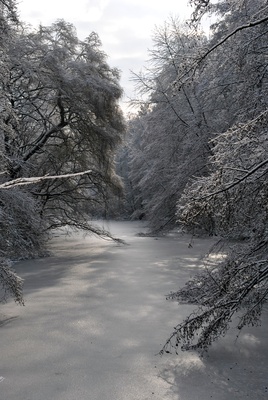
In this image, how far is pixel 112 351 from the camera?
196 inches

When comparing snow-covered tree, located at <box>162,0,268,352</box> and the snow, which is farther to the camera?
the snow

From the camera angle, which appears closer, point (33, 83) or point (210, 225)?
point (210, 225)

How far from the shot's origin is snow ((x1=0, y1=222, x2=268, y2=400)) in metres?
3.97

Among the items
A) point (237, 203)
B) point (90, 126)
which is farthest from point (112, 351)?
point (90, 126)

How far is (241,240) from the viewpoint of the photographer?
623 centimetres

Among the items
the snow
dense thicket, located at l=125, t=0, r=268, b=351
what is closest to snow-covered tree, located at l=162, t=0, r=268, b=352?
dense thicket, located at l=125, t=0, r=268, b=351

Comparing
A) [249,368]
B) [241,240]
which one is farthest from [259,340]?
[241,240]

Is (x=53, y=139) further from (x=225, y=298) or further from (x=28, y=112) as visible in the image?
(x=225, y=298)

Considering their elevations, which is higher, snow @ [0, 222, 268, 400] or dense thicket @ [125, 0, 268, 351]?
dense thicket @ [125, 0, 268, 351]

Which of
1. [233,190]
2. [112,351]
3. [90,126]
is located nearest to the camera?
[233,190]

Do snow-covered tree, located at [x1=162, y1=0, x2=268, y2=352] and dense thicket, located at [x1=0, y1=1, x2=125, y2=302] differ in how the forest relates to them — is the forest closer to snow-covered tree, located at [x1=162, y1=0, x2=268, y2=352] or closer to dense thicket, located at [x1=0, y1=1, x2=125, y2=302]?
dense thicket, located at [x1=0, y1=1, x2=125, y2=302]

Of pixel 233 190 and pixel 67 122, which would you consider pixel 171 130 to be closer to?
pixel 67 122

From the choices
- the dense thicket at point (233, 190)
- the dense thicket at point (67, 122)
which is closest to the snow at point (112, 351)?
the dense thicket at point (233, 190)

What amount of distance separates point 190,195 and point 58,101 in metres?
11.8
